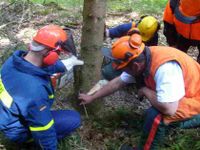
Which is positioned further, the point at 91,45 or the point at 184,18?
the point at 184,18

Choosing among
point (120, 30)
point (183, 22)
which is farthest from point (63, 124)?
point (183, 22)

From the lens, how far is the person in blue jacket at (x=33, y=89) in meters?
3.04

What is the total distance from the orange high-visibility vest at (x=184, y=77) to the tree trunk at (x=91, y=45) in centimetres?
57

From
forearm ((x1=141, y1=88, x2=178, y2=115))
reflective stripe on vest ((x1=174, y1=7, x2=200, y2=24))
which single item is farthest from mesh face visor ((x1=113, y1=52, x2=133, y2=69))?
reflective stripe on vest ((x1=174, y1=7, x2=200, y2=24))

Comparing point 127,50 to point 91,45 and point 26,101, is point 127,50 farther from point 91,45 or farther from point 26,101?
point 26,101

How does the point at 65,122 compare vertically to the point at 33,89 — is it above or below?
below

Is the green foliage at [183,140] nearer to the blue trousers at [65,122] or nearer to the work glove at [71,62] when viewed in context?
the blue trousers at [65,122]

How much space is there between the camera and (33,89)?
304cm

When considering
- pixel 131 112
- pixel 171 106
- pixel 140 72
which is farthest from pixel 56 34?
pixel 131 112

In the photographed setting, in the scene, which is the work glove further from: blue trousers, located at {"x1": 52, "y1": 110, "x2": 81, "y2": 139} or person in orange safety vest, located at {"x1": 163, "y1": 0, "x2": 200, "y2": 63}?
person in orange safety vest, located at {"x1": 163, "y1": 0, "x2": 200, "y2": 63}

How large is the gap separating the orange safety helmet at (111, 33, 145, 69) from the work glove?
1.86 feet

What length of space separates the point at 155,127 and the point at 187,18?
1.30 m

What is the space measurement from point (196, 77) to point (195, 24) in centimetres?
88

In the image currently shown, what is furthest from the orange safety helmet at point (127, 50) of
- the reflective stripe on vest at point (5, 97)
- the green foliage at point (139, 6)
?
the green foliage at point (139, 6)
